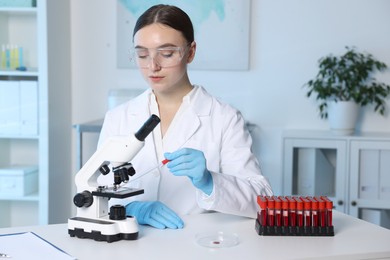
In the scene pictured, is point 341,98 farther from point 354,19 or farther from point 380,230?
point 380,230

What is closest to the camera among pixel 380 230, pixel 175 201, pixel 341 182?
pixel 380 230

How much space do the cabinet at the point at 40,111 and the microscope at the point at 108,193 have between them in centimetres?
183

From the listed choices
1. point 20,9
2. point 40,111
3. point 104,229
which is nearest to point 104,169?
point 104,229

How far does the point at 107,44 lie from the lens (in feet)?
11.8

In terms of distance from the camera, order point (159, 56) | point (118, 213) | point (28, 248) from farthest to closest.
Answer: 1. point (159, 56)
2. point (118, 213)
3. point (28, 248)

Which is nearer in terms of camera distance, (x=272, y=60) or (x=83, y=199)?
(x=83, y=199)

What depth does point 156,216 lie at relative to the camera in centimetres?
158

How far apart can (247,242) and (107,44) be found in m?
2.42

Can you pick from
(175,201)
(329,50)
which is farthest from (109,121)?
(329,50)

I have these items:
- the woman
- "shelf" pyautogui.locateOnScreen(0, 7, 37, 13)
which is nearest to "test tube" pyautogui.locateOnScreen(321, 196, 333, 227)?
the woman

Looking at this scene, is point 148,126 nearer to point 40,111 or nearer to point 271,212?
point 271,212

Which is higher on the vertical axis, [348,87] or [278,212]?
[348,87]

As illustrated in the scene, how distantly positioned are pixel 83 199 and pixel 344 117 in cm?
219

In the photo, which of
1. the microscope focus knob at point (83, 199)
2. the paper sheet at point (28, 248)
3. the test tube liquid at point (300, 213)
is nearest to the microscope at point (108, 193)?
the microscope focus knob at point (83, 199)
